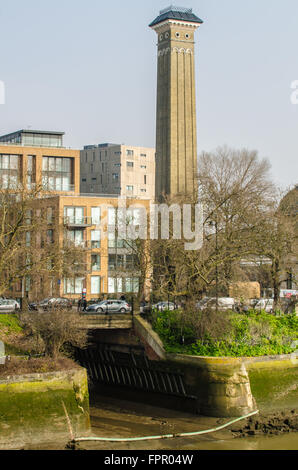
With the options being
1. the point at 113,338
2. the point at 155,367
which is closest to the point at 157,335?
the point at 155,367

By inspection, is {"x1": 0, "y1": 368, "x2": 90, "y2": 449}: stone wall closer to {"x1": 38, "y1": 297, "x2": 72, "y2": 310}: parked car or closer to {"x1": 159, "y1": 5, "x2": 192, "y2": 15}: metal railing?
{"x1": 38, "y1": 297, "x2": 72, "y2": 310}: parked car

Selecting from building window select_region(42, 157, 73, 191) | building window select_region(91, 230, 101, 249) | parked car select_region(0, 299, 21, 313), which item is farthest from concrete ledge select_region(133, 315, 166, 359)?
building window select_region(42, 157, 73, 191)

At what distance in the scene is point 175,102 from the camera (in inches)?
3836

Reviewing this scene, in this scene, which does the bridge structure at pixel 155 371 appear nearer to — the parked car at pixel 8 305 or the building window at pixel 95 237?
the parked car at pixel 8 305

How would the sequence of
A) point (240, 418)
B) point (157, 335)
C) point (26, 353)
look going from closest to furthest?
point (240, 418) < point (26, 353) < point (157, 335)

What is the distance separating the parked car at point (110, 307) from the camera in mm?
57094

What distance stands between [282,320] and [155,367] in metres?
9.62

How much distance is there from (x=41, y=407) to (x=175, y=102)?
70426 mm

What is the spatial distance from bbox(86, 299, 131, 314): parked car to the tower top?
51475 mm

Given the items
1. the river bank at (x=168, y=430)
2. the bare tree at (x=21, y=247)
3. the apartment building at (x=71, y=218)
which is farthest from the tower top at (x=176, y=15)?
the river bank at (x=168, y=430)

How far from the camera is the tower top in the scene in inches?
3861

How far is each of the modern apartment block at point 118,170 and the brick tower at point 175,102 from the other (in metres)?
30.6

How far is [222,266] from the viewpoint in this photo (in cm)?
5184
